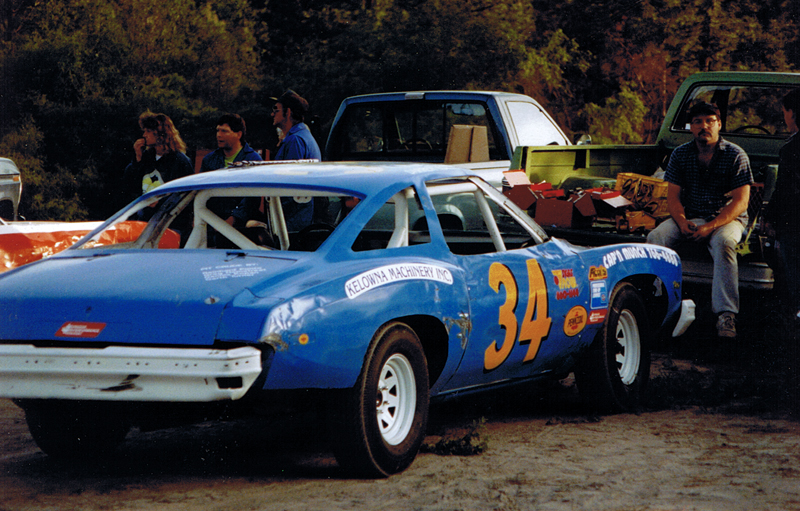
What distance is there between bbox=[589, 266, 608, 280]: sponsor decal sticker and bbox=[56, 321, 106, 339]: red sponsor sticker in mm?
3015

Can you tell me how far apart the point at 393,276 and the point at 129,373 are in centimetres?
126

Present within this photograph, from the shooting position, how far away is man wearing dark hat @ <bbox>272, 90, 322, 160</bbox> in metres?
8.34

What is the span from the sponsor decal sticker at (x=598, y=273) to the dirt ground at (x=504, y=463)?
0.82 meters

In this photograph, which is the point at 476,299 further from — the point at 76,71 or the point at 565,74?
the point at 565,74

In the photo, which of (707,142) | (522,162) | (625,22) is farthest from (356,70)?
(707,142)

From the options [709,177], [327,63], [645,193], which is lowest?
[645,193]

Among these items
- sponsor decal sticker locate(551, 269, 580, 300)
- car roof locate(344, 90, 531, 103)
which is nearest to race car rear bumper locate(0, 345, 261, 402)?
sponsor decal sticker locate(551, 269, 580, 300)

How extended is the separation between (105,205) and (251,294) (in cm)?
1798

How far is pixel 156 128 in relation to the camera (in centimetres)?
885

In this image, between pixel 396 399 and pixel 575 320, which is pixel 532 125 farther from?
pixel 396 399

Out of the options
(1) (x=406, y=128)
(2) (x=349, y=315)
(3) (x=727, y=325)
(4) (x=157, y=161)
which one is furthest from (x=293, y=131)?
(2) (x=349, y=315)

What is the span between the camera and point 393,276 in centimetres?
480

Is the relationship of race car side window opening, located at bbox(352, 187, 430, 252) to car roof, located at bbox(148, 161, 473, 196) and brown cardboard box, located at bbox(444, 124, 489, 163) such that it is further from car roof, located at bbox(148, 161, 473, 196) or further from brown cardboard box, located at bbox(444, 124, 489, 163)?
brown cardboard box, located at bbox(444, 124, 489, 163)

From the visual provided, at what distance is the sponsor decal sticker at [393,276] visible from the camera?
15.0 feet
